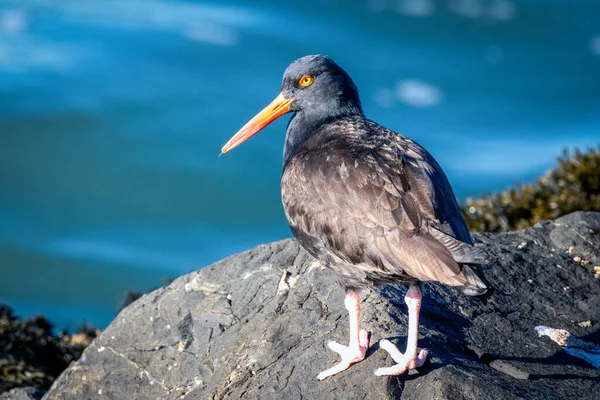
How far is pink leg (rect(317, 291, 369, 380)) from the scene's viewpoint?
4.76 meters

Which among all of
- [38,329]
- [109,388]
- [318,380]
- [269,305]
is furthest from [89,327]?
[318,380]

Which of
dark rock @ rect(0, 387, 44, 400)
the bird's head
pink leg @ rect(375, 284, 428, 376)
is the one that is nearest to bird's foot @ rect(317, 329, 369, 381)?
pink leg @ rect(375, 284, 428, 376)

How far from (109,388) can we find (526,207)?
523cm

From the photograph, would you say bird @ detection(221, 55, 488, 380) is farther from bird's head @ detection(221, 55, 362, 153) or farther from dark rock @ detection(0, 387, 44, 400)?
dark rock @ detection(0, 387, 44, 400)

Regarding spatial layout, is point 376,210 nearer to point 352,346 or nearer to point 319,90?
point 352,346

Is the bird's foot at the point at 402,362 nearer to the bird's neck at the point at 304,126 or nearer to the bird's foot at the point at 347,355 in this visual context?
the bird's foot at the point at 347,355

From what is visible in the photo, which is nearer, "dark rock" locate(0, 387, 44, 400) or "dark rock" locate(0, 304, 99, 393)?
"dark rock" locate(0, 387, 44, 400)

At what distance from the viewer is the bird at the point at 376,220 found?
4.52 meters

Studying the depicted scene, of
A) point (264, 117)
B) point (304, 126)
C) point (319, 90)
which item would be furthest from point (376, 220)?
point (264, 117)

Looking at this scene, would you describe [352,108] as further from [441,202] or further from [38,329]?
[38,329]

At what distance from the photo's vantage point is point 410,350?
14.9 feet

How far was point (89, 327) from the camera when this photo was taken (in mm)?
9094

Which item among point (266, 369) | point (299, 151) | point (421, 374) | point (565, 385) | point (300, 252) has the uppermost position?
point (299, 151)

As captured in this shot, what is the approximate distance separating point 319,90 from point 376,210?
155cm
